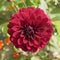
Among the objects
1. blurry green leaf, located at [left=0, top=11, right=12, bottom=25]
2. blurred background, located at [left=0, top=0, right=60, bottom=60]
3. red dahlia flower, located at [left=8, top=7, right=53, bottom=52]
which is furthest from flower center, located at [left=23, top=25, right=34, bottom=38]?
blurry green leaf, located at [left=0, top=11, right=12, bottom=25]

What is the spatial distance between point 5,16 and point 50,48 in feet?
1.04

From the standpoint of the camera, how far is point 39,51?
147 cm

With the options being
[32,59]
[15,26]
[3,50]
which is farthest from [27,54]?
[15,26]

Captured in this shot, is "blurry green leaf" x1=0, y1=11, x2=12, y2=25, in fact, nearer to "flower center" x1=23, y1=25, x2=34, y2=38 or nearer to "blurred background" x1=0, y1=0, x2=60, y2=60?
"blurred background" x1=0, y1=0, x2=60, y2=60

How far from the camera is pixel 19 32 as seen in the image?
4.07ft

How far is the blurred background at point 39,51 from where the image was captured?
1475 mm

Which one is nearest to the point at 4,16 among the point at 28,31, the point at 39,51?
the point at 39,51

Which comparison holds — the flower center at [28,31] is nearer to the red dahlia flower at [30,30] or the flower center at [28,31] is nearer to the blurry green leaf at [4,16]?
the red dahlia flower at [30,30]

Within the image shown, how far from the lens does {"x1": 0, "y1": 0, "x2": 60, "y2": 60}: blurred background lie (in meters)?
1.47

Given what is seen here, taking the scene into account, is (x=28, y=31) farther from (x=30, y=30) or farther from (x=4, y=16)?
(x=4, y=16)

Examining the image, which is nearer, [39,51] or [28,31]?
[28,31]

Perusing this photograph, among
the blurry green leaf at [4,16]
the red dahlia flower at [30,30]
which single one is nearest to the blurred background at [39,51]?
the blurry green leaf at [4,16]

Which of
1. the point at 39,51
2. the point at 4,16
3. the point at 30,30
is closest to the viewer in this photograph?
the point at 30,30

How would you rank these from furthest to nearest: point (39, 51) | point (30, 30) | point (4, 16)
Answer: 1. point (4, 16)
2. point (39, 51)
3. point (30, 30)
